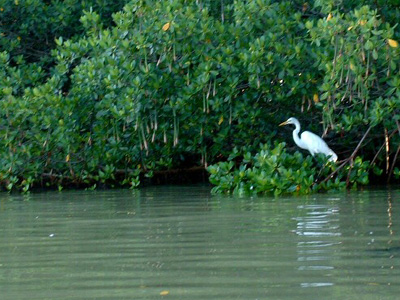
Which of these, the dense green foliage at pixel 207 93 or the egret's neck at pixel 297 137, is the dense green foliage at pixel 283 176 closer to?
the dense green foliage at pixel 207 93

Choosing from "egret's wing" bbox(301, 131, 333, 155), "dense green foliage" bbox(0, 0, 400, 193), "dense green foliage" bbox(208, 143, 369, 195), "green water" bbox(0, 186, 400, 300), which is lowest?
"green water" bbox(0, 186, 400, 300)

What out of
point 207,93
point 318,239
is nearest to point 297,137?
point 207,93

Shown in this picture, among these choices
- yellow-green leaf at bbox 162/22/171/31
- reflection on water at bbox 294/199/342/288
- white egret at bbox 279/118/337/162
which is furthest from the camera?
white egret at bbox 279/118/337/162

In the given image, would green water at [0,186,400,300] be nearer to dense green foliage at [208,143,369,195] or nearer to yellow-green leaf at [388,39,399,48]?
dense green foliage at [208,143,369,195]

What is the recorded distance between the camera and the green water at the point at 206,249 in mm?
5004

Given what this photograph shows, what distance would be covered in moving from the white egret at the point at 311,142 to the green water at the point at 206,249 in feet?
4.89

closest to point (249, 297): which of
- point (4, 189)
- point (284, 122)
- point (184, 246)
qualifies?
point (184, 246)

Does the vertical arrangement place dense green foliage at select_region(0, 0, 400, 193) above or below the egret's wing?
above

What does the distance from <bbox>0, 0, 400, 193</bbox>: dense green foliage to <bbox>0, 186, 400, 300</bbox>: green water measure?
136 cm

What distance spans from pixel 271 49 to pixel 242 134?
1348mm

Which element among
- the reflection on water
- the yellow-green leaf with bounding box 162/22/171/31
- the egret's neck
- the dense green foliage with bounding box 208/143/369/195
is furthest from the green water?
the yellow-green leaf with bounding box 162/22/171/31

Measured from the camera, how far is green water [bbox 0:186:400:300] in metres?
5.00

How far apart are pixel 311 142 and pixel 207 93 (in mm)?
1494

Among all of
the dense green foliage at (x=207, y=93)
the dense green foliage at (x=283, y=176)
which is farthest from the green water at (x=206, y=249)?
the dense green foliage at (x=207, y=93)
